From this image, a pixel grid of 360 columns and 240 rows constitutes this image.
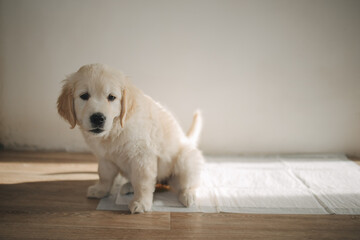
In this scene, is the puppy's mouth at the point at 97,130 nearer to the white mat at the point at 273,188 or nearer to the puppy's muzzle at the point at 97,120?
the puppy's muzzle at the point at 97,120

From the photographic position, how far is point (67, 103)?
1.70 meters

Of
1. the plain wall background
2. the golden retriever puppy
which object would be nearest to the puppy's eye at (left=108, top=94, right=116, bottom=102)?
the golden retriever puppy

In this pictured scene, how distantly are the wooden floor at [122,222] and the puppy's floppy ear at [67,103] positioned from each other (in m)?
0.60

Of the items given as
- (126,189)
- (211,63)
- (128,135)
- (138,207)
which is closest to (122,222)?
(138,207)

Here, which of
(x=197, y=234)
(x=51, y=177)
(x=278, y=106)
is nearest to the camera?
(x=197, y=234)

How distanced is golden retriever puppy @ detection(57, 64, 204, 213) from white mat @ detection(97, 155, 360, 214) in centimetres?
13

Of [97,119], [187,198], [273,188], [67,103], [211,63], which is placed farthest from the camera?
[211,63]

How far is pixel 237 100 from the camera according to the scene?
9.49 feet

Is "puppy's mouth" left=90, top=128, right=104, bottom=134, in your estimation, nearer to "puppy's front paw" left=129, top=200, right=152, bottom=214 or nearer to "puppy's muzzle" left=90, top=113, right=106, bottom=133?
"puppy's muzzle" left=90, top=113, right=106, bottom=133

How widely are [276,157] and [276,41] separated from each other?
1.21 m

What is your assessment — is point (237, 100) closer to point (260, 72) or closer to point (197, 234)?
point (260, 72)

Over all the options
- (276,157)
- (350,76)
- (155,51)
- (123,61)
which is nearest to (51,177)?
(123,61)

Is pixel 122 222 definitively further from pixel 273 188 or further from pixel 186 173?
pixel 273 188

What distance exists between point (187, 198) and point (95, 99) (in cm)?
90
